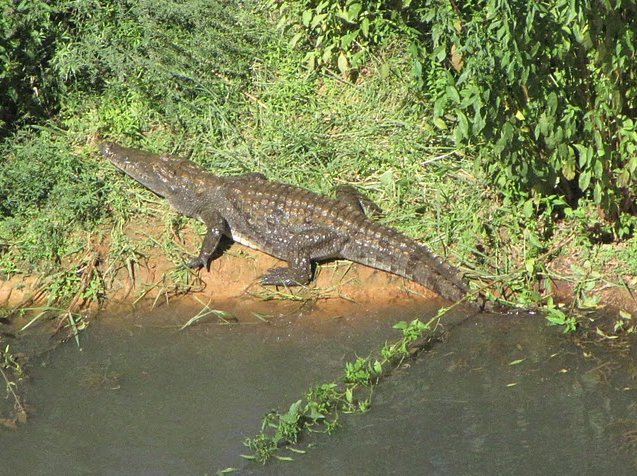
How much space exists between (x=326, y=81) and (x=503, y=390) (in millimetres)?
3672

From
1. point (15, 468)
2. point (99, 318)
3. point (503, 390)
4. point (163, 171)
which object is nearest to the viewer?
point (15, 468)

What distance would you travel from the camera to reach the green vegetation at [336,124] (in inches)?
255

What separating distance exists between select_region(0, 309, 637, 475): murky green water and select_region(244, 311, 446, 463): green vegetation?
78 mm

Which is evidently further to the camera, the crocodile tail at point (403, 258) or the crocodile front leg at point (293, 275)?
the crocodile front leg at point (293, 275)

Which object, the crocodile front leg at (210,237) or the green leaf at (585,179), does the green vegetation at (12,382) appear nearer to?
the crocodile front leg at (210,237)

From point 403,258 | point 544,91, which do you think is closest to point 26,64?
point 403,258

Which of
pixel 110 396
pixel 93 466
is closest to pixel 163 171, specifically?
pixel 110 396

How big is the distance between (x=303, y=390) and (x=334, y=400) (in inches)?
10.2

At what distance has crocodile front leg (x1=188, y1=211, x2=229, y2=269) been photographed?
7457mm

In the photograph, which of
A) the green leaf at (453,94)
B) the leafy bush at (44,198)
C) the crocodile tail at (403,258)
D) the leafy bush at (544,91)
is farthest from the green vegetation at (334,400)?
the leafy bush at (44,198)

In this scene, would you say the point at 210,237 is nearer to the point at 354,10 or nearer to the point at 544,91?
the point at 354,10

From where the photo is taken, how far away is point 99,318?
7156 mm

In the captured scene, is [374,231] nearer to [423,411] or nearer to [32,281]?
[423,411]

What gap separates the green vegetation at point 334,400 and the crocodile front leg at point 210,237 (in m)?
1.58
